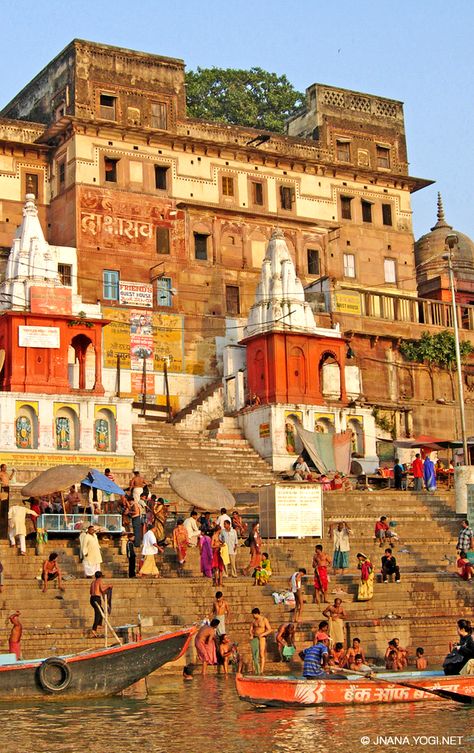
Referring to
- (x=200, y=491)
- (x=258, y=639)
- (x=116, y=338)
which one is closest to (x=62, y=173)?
(x=116, y=338)

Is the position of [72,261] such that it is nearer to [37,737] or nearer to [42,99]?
[42,99]

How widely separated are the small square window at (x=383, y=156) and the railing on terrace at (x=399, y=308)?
6188 millimetres

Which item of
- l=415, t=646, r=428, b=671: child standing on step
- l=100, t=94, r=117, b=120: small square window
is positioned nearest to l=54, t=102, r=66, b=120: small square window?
l=100, t=94, r=117, b=120: small square window

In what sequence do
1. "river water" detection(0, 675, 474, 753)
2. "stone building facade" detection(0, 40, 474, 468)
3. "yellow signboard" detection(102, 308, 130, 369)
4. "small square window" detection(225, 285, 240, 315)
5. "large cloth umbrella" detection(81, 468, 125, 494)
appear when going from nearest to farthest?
"river water" detection(0, 675, 474, 753) < "large cloth umbrella" detection(81, 468, 125, 494) < "yellow signboard" detection(102, 308, 130, 369) < "stone building facade" detection(0, 40, 474, 468) < "small square window" detection(225, 285, 240, 315)

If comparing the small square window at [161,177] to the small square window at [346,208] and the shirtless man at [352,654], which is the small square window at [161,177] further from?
the shirtless man at [352,654]

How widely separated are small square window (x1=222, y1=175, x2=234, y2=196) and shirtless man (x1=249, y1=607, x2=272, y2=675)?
2602 cm

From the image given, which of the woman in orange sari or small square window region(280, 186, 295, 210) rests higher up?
small square window region(280, 186, 295, 210)

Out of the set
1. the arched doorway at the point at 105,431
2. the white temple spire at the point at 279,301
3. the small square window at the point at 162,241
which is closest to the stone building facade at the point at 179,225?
the small square window at the point at 162,241

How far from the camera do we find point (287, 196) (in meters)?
45.5

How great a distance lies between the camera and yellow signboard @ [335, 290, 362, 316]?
139 feet

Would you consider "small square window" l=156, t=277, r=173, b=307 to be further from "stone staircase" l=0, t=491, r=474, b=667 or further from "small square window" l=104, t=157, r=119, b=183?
"stone staircase" l=0, t=491, r=474, b=667

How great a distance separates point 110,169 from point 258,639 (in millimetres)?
24823

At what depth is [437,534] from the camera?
28703mm

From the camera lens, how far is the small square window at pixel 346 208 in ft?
153
